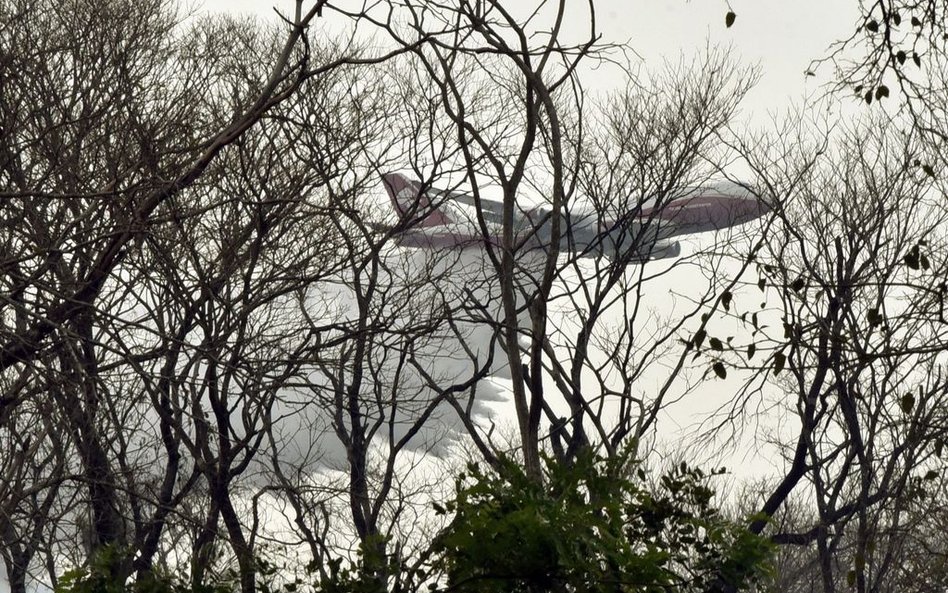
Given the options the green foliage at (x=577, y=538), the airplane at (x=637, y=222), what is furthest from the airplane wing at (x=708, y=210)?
the green foliage at (x=577, y=538)

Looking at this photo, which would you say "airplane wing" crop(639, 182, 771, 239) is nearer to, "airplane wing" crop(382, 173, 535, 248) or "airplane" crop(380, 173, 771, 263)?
"airplane" crop(380, 173, 771, 263)

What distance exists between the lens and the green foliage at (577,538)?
3.52 metres

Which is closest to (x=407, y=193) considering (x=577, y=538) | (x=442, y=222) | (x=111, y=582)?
(x=442, y=222)

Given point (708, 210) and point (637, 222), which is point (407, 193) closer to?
point (637, 222)

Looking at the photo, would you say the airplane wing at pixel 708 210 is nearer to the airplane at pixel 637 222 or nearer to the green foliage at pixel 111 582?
the airplane at pixel 637 222

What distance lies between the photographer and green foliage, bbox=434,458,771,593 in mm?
3523

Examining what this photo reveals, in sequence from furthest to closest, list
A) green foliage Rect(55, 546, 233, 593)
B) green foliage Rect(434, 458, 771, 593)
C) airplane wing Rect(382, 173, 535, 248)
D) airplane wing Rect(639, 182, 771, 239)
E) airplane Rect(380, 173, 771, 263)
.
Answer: airplane wing Rect(639, 182, 771, 239) → airplane Rect(380, 173, 771, 263) → airplane wing Rect(382, 173, 535, 248) → green foliage Rect(55, 546, 233, 593) → green foliage Rect(434, 458, 771, 593)

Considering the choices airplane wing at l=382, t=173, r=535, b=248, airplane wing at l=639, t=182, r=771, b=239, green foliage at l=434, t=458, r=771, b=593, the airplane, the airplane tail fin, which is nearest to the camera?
green foliage at l=434, t=458, r=771, b=593

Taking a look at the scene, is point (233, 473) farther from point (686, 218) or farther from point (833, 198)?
point (833, 198)

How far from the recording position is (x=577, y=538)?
353cm

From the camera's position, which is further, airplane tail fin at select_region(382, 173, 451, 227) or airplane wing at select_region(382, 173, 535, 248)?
airplane wing at select_region(382, 173, 535, 248)

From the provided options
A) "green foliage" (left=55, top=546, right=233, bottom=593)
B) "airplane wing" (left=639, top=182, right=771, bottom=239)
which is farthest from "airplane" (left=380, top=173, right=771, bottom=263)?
"green foliage" (left=55, top=546, right=233, bottom=593)

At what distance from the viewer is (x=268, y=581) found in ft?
14.2

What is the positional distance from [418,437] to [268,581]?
2559cm
